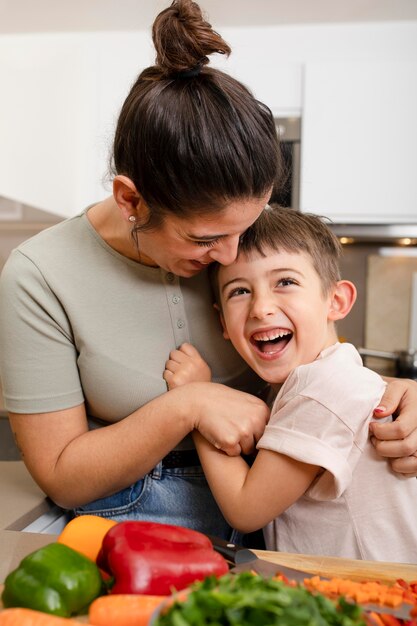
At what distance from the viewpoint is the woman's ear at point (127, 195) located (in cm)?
92

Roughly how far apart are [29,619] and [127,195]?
0.58m

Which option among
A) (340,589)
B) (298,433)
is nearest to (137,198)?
(298,433)

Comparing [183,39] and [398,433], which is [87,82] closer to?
[183,39]

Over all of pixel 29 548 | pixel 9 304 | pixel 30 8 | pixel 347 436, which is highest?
pixel 30 8

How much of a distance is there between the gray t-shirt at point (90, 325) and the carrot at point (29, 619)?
0.45 meters

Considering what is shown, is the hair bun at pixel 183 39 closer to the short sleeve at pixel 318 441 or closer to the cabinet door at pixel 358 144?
the short sleeve at pixel 318 441

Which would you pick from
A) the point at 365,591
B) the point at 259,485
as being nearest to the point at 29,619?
the point at 365,591

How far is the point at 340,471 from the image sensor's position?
869mm

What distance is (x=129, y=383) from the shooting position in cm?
104

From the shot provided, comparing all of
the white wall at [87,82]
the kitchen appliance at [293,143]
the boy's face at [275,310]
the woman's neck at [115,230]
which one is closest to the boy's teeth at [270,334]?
the boy's face at [275,310]

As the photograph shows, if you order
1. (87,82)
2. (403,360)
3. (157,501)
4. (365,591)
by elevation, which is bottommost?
(403,360)

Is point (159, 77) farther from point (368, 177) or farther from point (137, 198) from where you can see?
point (368, 177)

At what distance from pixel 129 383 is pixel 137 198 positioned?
29 cm

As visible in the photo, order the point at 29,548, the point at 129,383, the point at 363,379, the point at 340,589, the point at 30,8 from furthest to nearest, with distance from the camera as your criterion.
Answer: the point at 30,8, the point at 129,383, the point at 363,379, the point at 29,548, the point at 340,589
